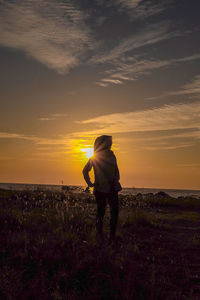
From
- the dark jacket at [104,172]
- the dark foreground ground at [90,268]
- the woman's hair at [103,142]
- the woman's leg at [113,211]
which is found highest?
the woman's hair at [103,142]

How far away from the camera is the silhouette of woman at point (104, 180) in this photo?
6.06 m

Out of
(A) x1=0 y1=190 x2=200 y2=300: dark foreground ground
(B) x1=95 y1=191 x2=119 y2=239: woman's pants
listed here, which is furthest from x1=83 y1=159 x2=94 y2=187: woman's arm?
(A) x1=0 y1=190 x2=200 y2=300: dark foreground ground

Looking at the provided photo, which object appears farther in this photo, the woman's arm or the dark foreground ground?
the woman's arm

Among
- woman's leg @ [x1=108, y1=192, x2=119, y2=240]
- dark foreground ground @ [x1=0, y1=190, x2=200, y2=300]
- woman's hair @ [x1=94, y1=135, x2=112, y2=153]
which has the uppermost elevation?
woman's hair @ [x1=94, y1=135, x2=112, y2=153]

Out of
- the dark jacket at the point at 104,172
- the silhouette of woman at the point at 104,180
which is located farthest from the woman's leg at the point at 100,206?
the dark jacket at the point at 104,172

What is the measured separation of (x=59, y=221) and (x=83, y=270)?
3.30m

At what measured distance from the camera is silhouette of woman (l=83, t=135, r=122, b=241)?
19.9ft

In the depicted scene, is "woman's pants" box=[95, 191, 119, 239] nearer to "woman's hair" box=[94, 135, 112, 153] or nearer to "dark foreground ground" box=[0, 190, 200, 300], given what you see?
"dark foreground ground" box=[0, 190, 200, 300]

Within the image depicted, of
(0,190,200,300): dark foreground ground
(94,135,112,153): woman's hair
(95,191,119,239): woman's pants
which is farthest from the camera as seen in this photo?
(94,135,112,153): woman's hair

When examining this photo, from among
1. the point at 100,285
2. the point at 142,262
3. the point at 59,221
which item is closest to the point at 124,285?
the point at 100,285

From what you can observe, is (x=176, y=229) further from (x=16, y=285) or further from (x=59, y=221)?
(x=16, y=285)

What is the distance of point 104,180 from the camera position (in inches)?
238

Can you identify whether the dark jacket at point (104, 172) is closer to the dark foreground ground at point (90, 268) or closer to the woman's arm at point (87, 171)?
the woman's arm at point (87, 171)

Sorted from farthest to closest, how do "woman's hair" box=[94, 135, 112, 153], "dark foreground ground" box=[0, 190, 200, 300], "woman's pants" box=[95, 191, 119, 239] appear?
"woman's hair" box=[94, 135, 112, 153] < "woman's pants" box=[95, 191, 119, 239] < "dark foreground ground" box=[0, 190, 200, 300]
